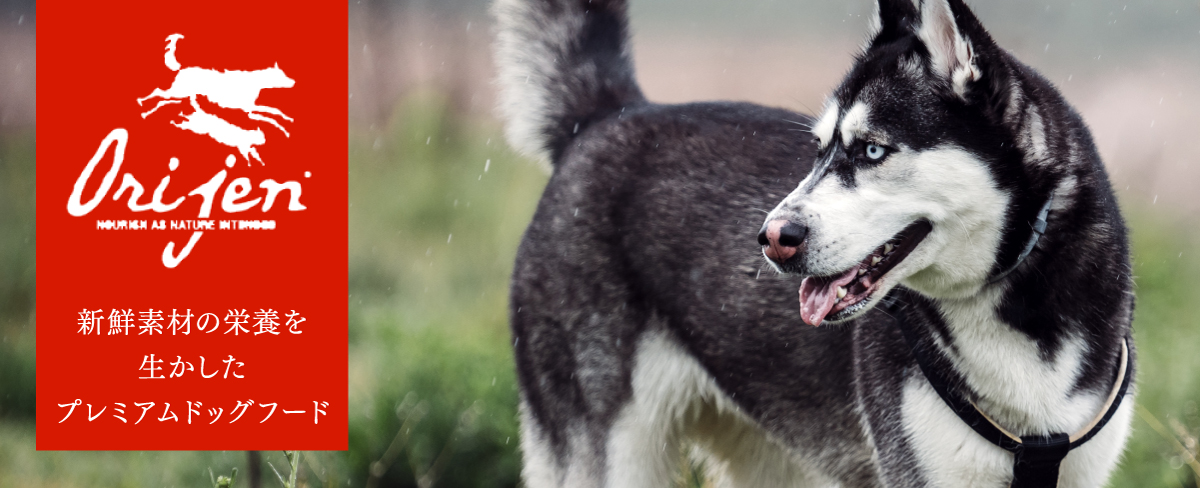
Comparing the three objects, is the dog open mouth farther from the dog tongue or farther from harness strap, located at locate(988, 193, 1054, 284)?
harness strap, located at locate(988, 193, 1054, 284)

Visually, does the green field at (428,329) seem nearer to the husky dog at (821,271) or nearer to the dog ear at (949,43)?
the husky dog at (821,271)

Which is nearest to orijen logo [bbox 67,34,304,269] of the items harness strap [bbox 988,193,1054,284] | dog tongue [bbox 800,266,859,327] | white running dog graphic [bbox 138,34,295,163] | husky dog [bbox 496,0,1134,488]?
white running dog graphic [bbox 138,34,295,163]

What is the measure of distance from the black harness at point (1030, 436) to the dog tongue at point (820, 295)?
31 cm

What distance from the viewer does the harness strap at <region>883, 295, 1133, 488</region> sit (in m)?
2.12

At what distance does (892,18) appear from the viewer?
232 centimetres

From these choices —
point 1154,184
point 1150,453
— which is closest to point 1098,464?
point 1150,453

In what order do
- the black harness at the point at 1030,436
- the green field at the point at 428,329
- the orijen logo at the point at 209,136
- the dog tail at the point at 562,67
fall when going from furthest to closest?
the green field at the point at 428,329
the orijen logo at the point at 209,136
the dog tail at the point at 562,67
the black harness at the point at 1030,436

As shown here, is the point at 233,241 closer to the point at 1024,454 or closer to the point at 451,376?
the point at 451,376

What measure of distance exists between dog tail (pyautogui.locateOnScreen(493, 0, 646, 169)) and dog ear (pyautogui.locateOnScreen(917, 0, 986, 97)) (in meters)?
1.36

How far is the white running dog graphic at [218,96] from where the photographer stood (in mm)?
3705

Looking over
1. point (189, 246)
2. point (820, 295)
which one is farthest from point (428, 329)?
point (820, 295)

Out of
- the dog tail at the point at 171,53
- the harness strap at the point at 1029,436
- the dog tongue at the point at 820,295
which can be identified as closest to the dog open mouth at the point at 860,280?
the dog tongue at the point at 820,295

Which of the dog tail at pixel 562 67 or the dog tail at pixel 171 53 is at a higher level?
the dog tail at pixel 562 67

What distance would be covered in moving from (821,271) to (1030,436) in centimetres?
62
